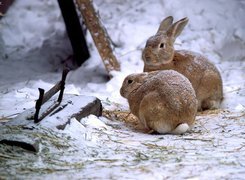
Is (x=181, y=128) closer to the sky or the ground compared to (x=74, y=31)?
closer to the ground

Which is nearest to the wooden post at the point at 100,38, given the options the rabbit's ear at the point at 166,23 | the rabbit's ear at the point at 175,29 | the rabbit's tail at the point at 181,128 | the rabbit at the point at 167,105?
the rabbit's ear at the point at 166,23

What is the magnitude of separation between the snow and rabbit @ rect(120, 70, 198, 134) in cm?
13

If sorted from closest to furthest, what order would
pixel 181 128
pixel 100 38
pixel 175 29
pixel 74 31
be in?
pixel 181 128, pixel 175 29, pixel 100 38, pixel 74 31

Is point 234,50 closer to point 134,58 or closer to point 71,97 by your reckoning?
point 134,58

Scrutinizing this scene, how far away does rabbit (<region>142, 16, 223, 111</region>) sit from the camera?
5949 millimetres

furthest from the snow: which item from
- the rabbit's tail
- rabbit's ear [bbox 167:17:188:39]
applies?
rabbit's ear [bbox 167:17:188:39]

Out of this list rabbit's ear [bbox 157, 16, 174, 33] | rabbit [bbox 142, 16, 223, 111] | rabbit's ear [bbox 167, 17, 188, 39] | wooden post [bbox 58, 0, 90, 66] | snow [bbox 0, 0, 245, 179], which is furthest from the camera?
wooden post [bbox 58, 0, 90, 66]

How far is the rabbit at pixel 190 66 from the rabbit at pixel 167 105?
0.91 m

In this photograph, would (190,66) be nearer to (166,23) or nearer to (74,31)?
(166,23)

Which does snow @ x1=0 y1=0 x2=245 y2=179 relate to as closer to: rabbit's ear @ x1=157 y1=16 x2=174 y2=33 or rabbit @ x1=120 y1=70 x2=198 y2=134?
rabbit @ x1=120 y1=70 x2=198 y2=134

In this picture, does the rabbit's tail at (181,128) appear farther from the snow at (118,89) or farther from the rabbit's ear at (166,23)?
the rabbit's ear at (166,23)

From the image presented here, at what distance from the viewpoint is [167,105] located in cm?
481

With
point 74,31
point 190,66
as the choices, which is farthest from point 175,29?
point 74,31

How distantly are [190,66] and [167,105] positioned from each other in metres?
1.26
